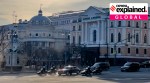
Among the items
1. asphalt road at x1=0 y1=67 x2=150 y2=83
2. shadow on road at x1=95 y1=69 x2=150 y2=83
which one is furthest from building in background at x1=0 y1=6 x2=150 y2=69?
asphalt road at x1=0 y1=67 x2=150 y2=83

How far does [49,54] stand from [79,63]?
11.1 metres

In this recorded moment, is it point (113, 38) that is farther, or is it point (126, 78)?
point (113, 38)

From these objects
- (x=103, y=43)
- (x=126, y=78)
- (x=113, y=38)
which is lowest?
(x=126, y=78)

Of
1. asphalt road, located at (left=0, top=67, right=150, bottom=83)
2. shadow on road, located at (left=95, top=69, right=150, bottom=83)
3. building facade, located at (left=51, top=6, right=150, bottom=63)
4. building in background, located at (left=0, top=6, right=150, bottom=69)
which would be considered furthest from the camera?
building facade, located at (left=51, top=6, right=150, bottom=63)

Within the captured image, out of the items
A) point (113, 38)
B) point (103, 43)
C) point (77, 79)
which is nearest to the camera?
point (77, 79)

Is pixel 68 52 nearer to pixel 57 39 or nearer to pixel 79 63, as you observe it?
pixel 79 63

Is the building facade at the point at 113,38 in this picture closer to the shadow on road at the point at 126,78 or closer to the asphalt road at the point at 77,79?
the shadow on road at the point at 126,78

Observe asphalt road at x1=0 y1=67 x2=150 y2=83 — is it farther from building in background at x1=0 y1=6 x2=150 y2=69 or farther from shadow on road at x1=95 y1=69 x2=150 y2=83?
building in background at x1=0 y1=6 x2=150 y2=69

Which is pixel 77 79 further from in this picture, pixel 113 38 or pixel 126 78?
pixel 113 38

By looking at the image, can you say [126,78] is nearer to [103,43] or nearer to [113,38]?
[113,38]

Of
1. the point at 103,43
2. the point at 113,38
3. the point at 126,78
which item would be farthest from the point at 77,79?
the point at 103,43

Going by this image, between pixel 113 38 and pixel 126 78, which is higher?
pixel 113 38

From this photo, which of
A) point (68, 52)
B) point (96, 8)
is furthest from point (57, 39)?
point (96, 8)

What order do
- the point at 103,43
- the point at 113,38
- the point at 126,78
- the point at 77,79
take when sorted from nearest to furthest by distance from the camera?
1. the point at 77,79
2. the point at 126,78
3. the point at 113,38
4. the point at 103,43
